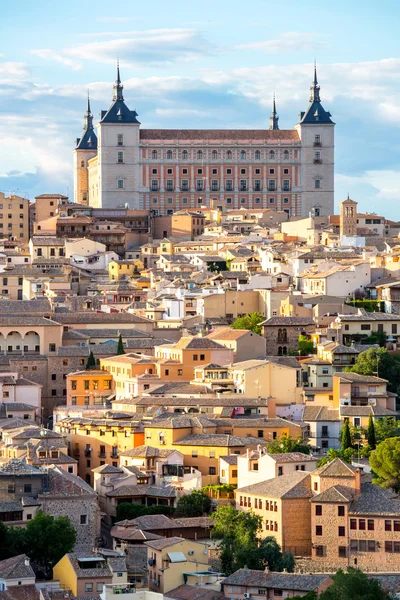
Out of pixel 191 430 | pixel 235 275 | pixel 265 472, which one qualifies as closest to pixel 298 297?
pixel 235 275

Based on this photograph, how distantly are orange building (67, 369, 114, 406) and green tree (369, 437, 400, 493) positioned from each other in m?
13.7

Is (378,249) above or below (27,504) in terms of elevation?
above

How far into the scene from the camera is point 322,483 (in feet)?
139

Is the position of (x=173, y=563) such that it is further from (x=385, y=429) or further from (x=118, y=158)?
(x=118, y=158)

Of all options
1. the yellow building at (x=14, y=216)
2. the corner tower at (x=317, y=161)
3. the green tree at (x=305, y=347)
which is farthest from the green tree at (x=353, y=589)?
the corner tower at (x=317, y=161)

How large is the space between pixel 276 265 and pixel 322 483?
1232 inches

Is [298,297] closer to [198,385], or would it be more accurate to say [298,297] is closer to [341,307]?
[341,307]

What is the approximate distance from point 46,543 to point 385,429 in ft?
42.5

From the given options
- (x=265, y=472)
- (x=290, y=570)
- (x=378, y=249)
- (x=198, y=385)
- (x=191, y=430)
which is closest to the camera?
(x=290, y=570)

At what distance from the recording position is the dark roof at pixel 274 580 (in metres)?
36.9

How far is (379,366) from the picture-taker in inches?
2174

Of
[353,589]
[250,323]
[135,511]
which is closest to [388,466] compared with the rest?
[135,511]

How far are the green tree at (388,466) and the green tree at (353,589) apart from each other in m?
9.65

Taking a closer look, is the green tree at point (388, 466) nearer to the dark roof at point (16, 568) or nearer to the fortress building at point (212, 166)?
the dark roof at point (16, 568)
